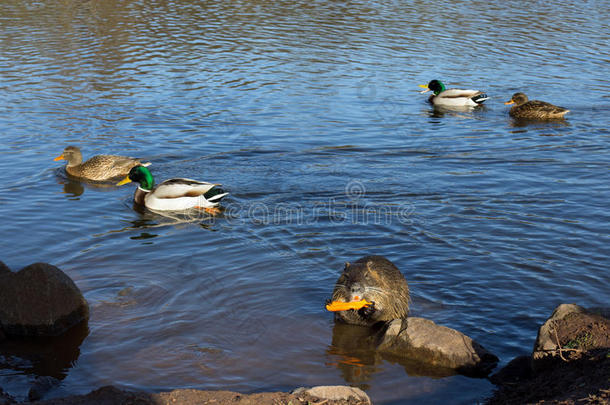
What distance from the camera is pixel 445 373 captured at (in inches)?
259

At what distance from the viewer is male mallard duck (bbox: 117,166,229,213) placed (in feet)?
37.0

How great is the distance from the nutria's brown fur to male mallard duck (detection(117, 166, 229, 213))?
4.29 metres

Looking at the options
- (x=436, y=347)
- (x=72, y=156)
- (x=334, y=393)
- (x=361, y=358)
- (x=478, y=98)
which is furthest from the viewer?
(x=478, y=98)

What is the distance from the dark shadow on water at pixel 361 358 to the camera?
260 inches

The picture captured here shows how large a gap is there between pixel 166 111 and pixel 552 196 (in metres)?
8.95

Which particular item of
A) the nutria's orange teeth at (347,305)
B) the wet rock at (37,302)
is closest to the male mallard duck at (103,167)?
the wet rock at (37,302)

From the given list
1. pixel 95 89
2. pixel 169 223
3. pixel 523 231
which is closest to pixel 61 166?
Result: pixel 169 223

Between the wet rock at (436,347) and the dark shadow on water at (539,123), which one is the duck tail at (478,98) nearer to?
the dark shadow on water at (539,123)

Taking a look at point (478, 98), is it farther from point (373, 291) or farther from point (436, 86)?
point (373, 291)

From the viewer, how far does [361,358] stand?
6.95 metres

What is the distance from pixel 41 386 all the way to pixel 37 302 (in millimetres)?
1177

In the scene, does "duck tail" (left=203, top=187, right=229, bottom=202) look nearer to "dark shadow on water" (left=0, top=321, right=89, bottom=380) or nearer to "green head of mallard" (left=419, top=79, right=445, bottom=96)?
"dark shadow on water" (left=0, top=321, right=89, bottom=380)

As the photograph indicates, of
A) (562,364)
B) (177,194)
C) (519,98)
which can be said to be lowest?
(177,194)

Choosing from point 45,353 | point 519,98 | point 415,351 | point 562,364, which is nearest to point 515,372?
point 562,364
